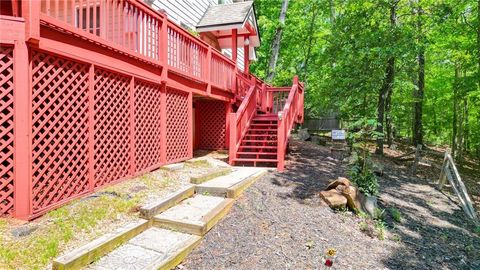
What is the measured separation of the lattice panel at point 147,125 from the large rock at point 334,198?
347 centimetres

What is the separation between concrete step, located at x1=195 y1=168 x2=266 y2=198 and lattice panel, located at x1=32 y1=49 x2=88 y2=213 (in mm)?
1964

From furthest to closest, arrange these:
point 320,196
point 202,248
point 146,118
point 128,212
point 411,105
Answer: point 411,105 < point 146,118 < point 320,196 < point 128,212 < point 202,248

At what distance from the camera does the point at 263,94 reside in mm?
11445

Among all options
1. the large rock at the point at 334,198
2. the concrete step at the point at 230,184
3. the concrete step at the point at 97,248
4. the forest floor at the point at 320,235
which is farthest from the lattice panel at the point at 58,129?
the large rock at the point at 334,198

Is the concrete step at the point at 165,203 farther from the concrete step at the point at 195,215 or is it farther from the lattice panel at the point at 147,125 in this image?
the lattice panel at the point at 147,125

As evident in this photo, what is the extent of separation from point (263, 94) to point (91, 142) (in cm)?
766

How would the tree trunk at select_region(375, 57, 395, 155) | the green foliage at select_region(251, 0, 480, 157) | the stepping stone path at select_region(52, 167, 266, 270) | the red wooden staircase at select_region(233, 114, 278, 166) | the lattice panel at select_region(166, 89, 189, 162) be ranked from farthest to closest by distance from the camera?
the tree trunk at select_region(375, 57, 395, 155) < the green foliage at select_region(251, 0, 480, 157) < the red wooden staircase at select_region(233, 114, 278, 166) < the lattice panel at select_region(166, 89, 189, 162) < the stepping stone path at select_region(52, 167, 266, 270)

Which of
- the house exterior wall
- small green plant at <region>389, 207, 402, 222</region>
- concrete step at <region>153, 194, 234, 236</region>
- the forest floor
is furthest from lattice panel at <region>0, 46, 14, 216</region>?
the house exterior wall

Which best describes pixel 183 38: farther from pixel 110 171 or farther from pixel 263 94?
pixel 263 94

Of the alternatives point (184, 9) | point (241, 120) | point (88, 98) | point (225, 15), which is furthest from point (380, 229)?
point (225, 15)

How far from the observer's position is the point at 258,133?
9.57 metres

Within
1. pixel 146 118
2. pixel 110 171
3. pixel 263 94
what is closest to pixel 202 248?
pixel 110 171

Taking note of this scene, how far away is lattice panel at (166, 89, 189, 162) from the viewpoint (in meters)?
6.94

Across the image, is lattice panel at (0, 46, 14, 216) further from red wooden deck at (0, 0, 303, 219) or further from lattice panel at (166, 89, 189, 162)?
lattice panel at (166, 89, 189, 162)
